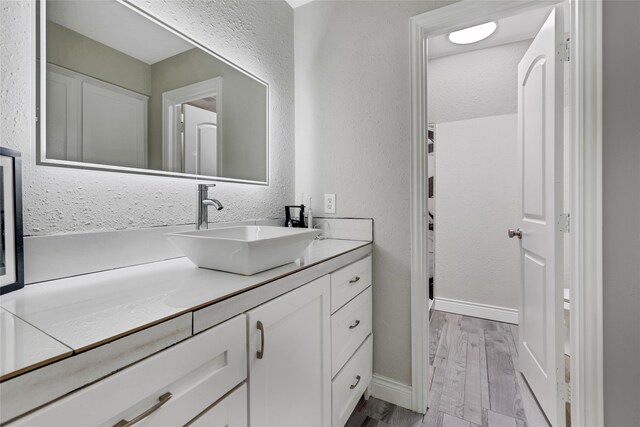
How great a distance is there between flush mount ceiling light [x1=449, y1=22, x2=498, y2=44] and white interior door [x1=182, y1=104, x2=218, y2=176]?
224 cm

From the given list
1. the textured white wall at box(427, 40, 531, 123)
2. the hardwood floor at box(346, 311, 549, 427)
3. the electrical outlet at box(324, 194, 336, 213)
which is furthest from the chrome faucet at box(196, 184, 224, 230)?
the textured white wall at box(427, 40, 531, 123)

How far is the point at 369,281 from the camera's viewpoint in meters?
1.61

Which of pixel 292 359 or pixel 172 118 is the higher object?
pixel 172 118

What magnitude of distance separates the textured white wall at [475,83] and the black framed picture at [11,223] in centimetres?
307

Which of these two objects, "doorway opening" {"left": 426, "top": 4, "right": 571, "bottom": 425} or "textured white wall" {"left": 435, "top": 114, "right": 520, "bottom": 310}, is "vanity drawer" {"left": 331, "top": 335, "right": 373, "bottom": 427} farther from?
"textured white wall" {"left": 435, "top": 114, "right": 520, "bottom": 310}

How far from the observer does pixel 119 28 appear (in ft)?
3.29

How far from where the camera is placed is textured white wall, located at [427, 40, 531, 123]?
105 inches

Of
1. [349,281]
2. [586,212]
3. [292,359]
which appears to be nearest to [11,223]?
[292,359]

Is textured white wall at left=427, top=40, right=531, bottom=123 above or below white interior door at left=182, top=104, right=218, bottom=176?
above

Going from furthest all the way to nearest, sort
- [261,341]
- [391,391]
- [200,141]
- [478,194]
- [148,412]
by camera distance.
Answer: [478,194] < [391,391] < [200,141] < [261,341] < [148,412]

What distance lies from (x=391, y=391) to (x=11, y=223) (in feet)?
5.68

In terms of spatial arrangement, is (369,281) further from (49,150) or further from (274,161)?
(49,150)

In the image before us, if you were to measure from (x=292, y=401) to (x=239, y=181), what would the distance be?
3.29 ft

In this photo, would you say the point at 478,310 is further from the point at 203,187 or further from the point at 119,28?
the point at 119,28
